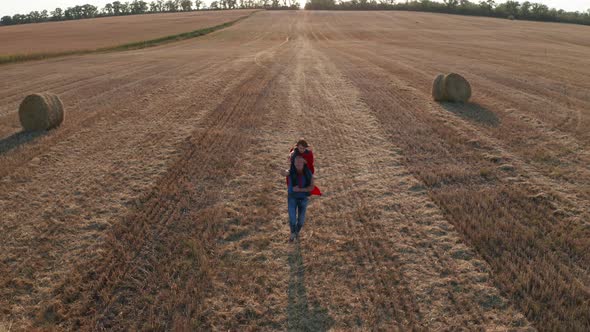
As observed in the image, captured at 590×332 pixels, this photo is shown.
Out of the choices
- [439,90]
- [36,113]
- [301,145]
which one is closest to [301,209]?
[301,145]

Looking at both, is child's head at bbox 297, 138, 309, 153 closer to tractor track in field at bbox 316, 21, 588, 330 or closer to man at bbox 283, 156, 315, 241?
man at bbox 283, 156, 315, 241

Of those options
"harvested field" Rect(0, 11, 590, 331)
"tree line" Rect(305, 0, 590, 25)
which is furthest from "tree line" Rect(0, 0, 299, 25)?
"harvested field" Rect(0, 11, 590, 331)

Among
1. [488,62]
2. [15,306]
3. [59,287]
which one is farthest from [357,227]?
[488,62]

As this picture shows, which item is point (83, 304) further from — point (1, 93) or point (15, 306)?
point (1, 93)

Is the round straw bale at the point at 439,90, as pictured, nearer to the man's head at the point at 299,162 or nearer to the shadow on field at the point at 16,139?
the man's head at the point at 299,162

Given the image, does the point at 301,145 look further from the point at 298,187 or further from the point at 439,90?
the point at 439,90

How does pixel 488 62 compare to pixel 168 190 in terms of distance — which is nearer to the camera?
pixel 168 190
